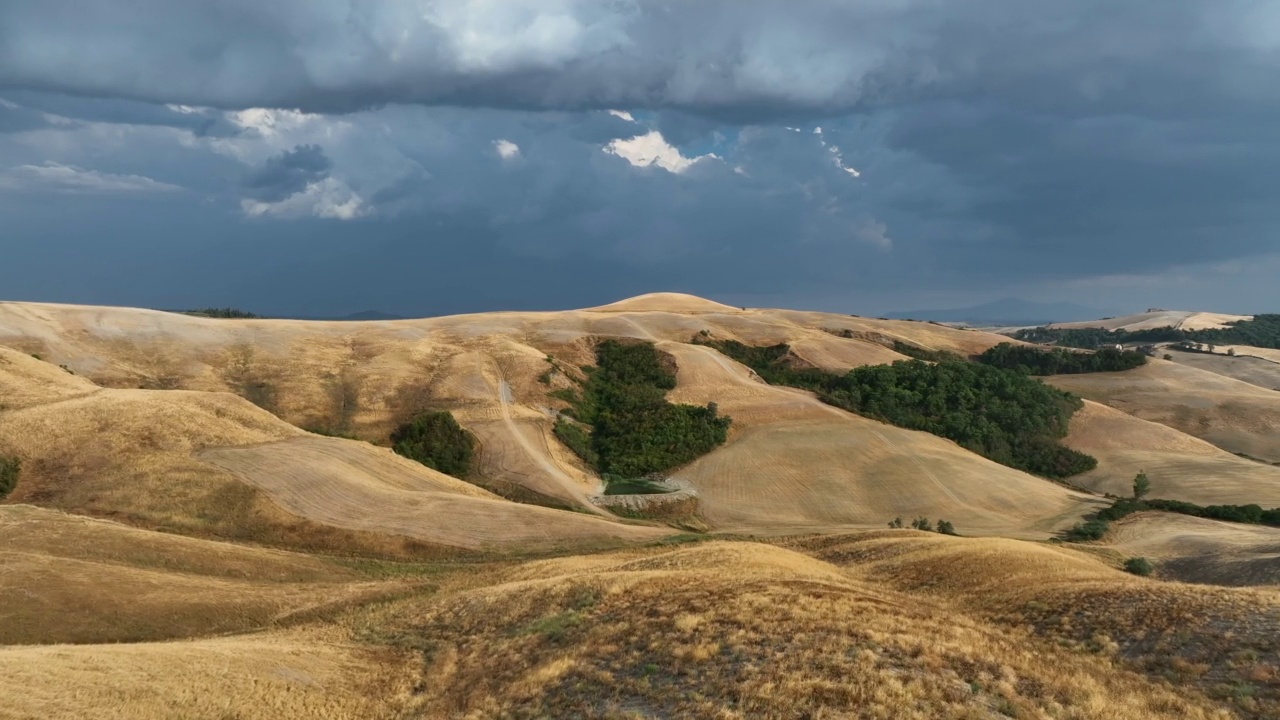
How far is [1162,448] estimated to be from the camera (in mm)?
81562

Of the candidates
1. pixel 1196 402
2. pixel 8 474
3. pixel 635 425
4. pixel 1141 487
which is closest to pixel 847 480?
pixel 635 425

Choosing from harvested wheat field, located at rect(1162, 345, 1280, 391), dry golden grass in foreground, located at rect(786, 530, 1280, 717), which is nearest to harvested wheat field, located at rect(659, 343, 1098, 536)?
dry golden grass in foreground, located at rect(786, 530, 1280, 717)

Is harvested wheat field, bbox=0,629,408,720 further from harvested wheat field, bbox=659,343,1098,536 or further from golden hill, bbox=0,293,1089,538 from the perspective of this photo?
harvested wheat field, bbox=659,343,1098,536

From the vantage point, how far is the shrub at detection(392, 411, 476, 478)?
61.9m

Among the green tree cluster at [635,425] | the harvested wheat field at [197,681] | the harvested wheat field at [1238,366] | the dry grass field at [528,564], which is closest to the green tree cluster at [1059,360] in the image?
the harvested wheat field at [1238,366]

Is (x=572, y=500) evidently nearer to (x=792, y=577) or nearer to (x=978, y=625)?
(x=792, y=577)

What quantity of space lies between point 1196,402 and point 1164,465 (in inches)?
1518


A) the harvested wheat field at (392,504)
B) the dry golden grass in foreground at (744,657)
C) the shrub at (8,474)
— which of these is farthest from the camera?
the harvested wheat field at (392,504)

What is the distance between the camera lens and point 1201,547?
43844mm

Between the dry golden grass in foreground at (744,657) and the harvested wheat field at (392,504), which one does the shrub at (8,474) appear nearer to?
the harvested wheat field at (392,504)

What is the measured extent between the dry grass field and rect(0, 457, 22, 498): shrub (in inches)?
21.2

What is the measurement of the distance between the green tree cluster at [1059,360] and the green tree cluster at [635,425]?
71.3 meters

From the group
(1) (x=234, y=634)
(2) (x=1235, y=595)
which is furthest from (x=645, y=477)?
(2) (x=1235, y=595)

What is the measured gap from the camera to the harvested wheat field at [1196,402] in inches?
3693
